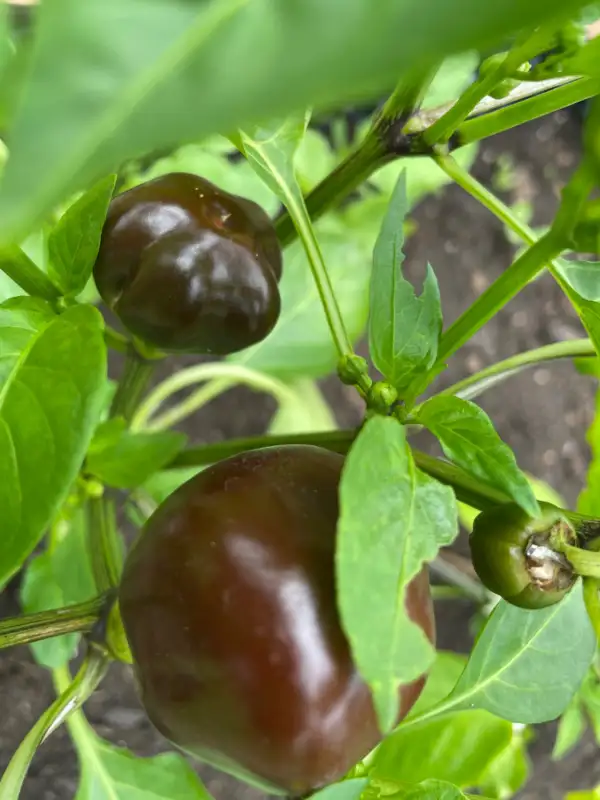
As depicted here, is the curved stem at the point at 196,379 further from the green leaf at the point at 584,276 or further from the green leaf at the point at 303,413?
the green leaf at the point at 584,276

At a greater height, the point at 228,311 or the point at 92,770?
the point at 228,311

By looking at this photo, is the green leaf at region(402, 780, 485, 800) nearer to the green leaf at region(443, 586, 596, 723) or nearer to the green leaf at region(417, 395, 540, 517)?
the green leaf at region(443, 586, 596, 723)

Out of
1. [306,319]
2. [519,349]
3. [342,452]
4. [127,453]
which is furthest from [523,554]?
[519,349]

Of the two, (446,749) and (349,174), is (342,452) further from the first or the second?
(446,749)

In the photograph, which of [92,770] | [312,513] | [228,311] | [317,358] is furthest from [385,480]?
[317,358]

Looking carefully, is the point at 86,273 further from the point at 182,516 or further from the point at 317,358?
the point at 317,358

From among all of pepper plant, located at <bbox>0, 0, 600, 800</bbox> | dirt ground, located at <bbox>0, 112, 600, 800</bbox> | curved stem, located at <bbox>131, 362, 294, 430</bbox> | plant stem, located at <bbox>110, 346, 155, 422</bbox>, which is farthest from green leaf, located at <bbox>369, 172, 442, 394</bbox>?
dirt ground, located at <bbox>0, 112, 600, 800</bbox>
